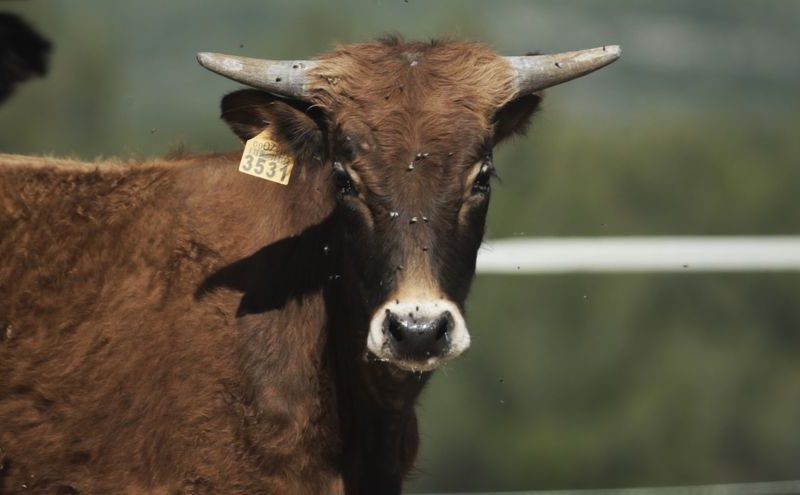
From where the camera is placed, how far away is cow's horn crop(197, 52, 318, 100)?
5680 mm

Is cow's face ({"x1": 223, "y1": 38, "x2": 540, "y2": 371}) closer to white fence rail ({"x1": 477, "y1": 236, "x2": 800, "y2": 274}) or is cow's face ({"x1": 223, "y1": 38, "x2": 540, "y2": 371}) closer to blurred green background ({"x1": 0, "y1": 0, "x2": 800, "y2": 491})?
blurred green background ({"x1": 0, "y1": 0, "x2": 800, "y2": 491})

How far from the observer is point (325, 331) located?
578 cm

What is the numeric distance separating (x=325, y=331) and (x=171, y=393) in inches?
24.9

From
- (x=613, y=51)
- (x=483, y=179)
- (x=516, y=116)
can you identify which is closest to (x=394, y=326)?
(x=483, y=179)

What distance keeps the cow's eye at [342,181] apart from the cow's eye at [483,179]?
0.45 meters

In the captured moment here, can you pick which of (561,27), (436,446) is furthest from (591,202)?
(561,27)

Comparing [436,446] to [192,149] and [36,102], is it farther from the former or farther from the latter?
[36,102]

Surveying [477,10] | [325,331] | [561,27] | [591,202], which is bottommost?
[325,331]

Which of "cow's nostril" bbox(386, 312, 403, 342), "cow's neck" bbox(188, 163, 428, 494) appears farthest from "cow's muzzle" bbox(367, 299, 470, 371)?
"cow's neck" bbox(188, 163, 428, 494)

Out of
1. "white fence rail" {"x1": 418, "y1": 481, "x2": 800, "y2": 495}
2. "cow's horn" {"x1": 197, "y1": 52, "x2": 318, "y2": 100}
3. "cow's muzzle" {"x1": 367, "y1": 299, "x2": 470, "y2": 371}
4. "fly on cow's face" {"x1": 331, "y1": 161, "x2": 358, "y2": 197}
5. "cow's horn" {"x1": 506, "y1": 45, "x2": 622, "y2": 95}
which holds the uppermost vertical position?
"cow's horn" {"x1": 506, "y1": 45, "x2": 622, "y2": 95}

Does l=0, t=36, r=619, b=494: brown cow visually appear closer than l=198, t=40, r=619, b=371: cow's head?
No

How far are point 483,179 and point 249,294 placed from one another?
3.31 feet

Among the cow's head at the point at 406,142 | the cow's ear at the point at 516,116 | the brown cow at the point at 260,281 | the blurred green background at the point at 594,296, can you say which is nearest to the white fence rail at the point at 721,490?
the blurred green background at the point at 594,296

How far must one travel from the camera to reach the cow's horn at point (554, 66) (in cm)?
583
